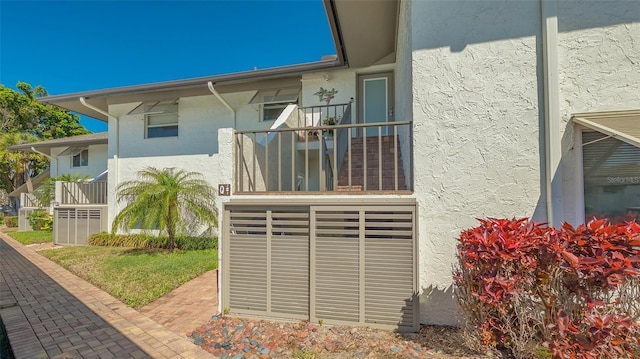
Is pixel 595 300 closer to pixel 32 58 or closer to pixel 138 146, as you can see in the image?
pixel 138 146

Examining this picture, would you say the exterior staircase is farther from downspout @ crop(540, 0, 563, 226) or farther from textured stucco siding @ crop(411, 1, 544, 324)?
downspout @ crop(540, 0, 563, 226)

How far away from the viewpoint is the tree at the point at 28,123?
91.9 ft

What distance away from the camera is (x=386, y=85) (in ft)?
37.3

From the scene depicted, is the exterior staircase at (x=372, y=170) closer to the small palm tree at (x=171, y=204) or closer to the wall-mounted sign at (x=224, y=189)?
the wall-mounted sign at (x=224, y=189)

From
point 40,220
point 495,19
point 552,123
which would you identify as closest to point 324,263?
point 552,123

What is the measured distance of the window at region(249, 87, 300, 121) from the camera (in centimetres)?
1276

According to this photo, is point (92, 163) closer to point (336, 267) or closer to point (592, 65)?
point (336, 267)

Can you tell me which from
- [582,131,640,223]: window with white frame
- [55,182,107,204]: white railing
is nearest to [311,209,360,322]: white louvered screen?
[582,131,640,223]: window with white frame

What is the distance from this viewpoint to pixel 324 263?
541 cm

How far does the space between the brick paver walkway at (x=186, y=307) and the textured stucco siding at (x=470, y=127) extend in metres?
4.43

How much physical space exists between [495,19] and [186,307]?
335 inches

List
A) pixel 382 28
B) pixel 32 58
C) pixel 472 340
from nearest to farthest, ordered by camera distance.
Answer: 1. pixel 472 340
2. pixel 382 28
3. pixel 32 58

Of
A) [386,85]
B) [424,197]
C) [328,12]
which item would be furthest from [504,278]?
[386,85]

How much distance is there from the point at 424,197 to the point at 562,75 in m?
3.08
